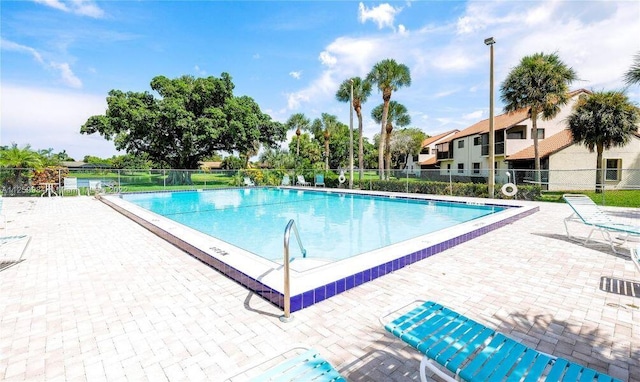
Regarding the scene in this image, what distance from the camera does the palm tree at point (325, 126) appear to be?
40.5 meters

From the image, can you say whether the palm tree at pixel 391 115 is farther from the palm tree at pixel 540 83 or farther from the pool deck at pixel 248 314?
the pool deck at pixel 248 314

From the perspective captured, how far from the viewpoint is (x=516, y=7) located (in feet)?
34.8

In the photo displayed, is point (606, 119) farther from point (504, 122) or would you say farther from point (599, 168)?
point (504, 122)

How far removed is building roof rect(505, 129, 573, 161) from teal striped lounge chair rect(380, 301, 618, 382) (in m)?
21.6

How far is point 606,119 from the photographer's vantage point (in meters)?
→ 14.3

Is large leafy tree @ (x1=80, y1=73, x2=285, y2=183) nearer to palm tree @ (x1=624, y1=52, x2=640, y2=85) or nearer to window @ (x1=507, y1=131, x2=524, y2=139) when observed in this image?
window @ (x1=507, y1=131, x2=524, y2=139)

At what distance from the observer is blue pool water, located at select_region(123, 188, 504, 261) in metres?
6.73

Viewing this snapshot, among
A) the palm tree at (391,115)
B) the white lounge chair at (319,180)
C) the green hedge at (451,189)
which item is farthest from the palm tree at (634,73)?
the palm tree at (391,115)

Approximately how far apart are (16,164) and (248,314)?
62.6 feet

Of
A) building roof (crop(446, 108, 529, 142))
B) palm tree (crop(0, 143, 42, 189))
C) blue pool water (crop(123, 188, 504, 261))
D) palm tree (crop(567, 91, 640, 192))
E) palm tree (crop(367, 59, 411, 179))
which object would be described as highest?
palm tree (crop(367, 59, 411, 179))

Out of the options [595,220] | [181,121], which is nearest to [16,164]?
[181,121]

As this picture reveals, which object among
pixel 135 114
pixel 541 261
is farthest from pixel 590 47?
pixel 135 114

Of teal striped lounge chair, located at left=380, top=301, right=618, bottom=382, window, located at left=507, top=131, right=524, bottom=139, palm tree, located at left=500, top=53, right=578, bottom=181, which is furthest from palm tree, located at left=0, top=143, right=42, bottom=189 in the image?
window, located at left=507, top=131, right=524, bottom=139

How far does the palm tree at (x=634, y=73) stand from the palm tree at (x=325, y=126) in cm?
3125
